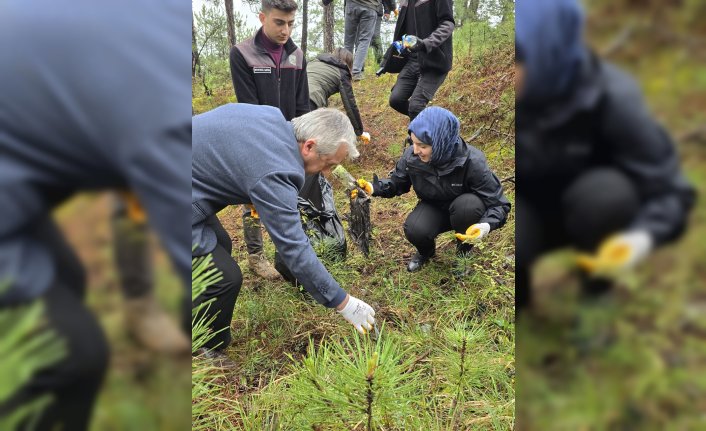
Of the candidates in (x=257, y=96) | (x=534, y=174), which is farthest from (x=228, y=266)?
(x=534, y=174)

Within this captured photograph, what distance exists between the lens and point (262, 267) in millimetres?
2826

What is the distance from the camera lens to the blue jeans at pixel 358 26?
6.18 m

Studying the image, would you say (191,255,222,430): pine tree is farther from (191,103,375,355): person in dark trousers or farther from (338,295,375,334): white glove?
(338,295,375,334): white glove

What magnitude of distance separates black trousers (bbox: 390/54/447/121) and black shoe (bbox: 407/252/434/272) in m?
1.54

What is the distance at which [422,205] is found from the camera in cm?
284

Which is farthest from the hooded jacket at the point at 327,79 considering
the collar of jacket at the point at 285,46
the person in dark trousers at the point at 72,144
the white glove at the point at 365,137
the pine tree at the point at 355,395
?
the person in dark trousers at the point at 72,144

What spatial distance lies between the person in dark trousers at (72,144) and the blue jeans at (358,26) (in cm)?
619

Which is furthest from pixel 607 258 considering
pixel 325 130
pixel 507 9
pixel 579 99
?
pixel 507 9

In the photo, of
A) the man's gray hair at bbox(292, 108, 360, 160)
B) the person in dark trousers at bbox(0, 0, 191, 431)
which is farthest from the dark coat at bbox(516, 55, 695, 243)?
the man's gray hair at bbox(292, 108, 360, 160)

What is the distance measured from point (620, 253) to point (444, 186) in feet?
7.75

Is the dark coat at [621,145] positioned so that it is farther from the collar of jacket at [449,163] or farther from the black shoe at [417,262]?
the black shoe at [417,262]

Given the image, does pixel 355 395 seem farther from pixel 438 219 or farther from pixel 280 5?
pixel 280 5

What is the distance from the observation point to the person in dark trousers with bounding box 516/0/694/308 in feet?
0.96

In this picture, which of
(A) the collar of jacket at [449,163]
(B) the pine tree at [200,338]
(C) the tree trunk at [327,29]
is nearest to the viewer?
(B) the pine tree at [200,338]
